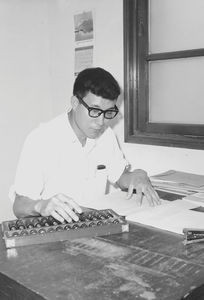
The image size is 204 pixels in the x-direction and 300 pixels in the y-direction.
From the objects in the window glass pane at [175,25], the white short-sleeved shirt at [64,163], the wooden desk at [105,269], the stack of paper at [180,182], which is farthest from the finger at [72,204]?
the window glass pane at [175,25]

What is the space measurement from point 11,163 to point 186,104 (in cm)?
124

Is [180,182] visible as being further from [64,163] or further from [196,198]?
[64,163]

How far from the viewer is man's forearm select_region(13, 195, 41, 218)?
58.4 inches

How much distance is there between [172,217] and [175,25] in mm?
1165

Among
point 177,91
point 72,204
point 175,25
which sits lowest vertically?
point 72,204

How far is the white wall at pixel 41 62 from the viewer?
231cm

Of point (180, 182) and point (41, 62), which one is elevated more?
point (41, 62)

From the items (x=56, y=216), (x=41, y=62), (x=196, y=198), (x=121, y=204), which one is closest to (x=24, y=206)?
(x=56, y=216)

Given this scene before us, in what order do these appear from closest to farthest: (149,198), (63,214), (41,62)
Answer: (63,214)
(149,198)
(41,62)

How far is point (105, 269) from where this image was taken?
1.00 metres

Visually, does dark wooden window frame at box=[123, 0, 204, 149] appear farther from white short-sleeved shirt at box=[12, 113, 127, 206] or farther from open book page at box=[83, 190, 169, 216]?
open book page at box=[83, 190, 169, 216]

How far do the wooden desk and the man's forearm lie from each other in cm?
31

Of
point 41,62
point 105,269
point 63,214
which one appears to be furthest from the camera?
point 41,62

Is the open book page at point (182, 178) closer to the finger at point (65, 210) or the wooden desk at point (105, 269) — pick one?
the wooden desk at point (105, 269)
